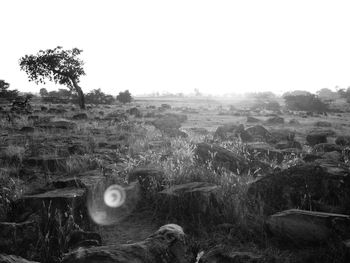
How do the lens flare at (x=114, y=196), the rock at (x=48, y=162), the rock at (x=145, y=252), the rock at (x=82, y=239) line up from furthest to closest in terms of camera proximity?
1. the rock at (x=48, y=162)
2. the lens flare at (x=114, y=196)
3. the rock at (x=82, y=239)
4. the rock at (x=145, y=252)

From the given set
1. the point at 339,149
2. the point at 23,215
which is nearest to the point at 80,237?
the point at 23,215

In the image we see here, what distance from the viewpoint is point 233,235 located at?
401 cm

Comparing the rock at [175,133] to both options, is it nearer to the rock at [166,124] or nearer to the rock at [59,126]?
the rock at [166,124]

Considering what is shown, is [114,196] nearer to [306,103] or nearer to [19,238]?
[19,238]

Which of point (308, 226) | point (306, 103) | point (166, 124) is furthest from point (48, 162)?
point (306, 103)

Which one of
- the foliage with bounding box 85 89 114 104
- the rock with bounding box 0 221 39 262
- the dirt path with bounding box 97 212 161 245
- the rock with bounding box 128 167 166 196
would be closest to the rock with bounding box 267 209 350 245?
the dirt path with bounding box 97 212 161 245

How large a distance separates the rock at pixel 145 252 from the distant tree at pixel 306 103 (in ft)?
124

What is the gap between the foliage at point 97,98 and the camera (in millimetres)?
45794

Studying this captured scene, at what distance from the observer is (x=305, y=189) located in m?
4.53

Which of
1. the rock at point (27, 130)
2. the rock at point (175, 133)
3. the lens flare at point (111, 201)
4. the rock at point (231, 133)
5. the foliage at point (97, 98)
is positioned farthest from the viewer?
the foliage at point (97, 98)

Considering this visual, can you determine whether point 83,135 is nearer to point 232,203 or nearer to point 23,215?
point 23,215

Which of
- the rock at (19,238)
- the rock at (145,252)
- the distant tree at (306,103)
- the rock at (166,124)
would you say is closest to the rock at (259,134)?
the rock at (166,124)

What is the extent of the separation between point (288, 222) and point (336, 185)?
4.17ft

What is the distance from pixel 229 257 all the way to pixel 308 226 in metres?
1.05
